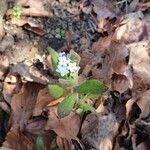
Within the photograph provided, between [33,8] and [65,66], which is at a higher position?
[33,8]

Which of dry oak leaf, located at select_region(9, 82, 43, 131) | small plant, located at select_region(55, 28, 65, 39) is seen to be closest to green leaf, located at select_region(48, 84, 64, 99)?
dry oak leaf, located at select_region(9, 82, 43, 131)

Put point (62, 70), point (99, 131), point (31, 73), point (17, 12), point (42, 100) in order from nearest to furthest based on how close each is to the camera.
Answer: point (62, 70), point (99, 131), point (42, 100), point (31, 73), point (17, 12)

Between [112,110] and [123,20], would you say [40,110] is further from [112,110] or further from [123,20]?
[123,20]

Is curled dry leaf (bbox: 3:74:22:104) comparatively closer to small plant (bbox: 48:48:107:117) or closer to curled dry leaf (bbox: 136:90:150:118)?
small plant (bbox: 48:48:107:117)

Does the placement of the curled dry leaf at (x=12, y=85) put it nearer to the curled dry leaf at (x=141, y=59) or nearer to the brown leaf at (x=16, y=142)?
the brown leaf at (x=16, y=142)

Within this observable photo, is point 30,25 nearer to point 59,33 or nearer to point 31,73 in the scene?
point 59,33

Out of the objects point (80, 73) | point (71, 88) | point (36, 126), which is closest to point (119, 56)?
point (80, 73)

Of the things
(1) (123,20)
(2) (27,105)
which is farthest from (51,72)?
(1) (123,20)
